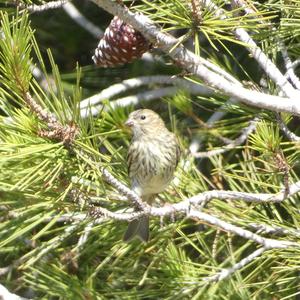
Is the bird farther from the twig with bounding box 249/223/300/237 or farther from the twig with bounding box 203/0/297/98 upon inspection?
the twig with bounding box 203/0/297/98

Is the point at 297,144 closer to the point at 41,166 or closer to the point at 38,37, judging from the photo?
the point at 41,166

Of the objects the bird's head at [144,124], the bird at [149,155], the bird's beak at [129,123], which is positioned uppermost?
the bird's beak at [129,123]

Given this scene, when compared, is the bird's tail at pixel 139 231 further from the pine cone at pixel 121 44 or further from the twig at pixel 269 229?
the pine cone at pixel 121 44

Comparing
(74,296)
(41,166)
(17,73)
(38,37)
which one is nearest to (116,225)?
(74,296)

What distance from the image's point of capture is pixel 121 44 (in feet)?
7.66

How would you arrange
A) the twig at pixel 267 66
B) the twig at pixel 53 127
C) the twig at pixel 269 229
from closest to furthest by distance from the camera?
the twig at pixel 53 127
the twig at pixel 267 66
the twig at pixel 269 229

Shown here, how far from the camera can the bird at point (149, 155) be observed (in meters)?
3.26

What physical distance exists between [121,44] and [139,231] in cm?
76

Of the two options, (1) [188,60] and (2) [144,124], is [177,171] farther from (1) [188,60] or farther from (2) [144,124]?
(1) [188,60]

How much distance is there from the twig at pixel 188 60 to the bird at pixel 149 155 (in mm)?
1055

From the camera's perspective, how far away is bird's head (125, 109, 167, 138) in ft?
10.7

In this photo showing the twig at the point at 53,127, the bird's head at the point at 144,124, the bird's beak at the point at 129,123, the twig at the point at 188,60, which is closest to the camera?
the twig at the point at 53,127

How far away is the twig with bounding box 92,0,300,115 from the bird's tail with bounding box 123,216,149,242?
74cm

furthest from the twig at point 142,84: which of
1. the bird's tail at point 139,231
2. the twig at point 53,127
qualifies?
the twig at point 53,127
